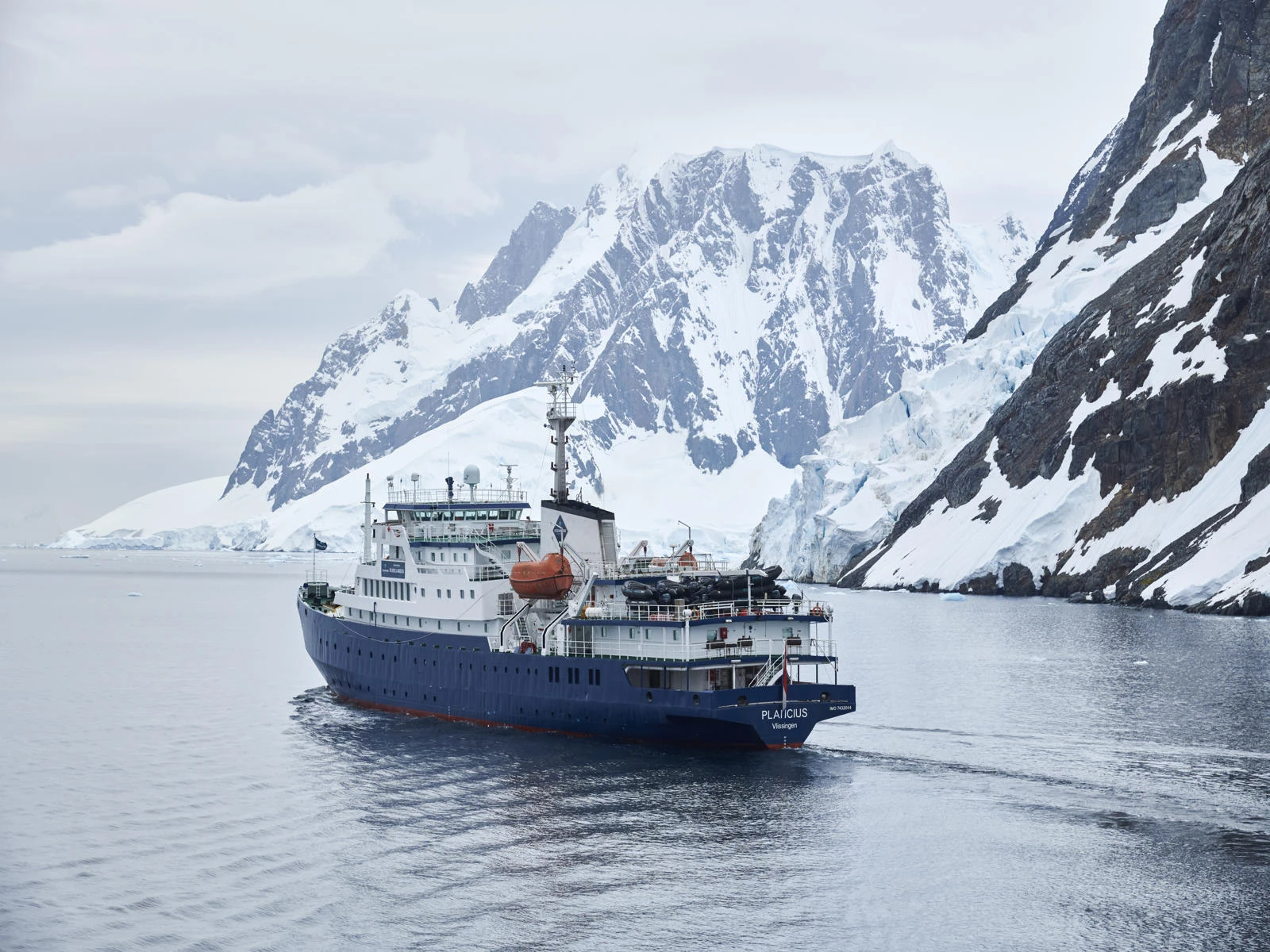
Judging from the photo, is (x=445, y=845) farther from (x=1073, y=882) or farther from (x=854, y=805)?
(x=1073, y=882)

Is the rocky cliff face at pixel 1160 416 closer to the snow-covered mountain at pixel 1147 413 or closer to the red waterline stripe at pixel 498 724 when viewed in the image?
the snow-covered mountain at pixel 1147 413

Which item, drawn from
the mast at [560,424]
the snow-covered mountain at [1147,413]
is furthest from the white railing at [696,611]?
the snow-covered mountain at [1147,413]

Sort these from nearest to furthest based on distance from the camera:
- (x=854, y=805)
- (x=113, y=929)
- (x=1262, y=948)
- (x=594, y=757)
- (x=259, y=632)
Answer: (x=1262, y=948) → (x=113, y=929) → (x=854, y=805) → (x=594, y=757) → (x=259, y=632)

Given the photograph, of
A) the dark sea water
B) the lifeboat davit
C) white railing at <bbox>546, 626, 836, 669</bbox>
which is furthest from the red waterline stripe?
the lifeboat davit

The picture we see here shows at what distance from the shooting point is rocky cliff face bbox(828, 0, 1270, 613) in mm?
121812

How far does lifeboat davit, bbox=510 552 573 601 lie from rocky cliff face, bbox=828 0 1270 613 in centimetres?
6533

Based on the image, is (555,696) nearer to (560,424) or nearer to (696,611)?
(696,611)

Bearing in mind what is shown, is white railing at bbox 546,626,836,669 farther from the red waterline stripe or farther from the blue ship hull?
the red waterline stripe

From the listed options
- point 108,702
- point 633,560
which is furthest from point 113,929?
point 108,702

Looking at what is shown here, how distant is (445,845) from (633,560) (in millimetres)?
22055

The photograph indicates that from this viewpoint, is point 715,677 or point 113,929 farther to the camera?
point 715,677

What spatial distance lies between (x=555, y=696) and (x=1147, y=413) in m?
101

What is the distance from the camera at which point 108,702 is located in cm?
7012

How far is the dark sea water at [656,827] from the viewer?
105 ft
